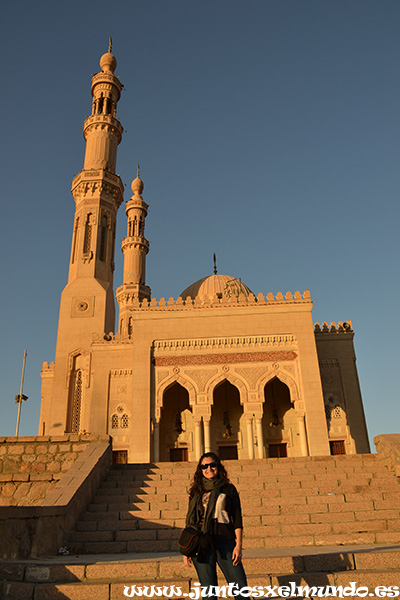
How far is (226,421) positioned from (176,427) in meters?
2.00

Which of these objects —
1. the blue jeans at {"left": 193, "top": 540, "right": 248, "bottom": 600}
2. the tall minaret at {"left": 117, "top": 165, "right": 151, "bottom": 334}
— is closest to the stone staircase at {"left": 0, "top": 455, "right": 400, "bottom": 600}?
the blue jeans at {"left": 193, "top": 540, "right": 248, "bottom": 600}

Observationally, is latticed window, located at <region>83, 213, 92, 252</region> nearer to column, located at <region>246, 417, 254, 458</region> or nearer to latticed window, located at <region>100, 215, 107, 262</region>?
latticed window, located at <region>100, 215, 107, 262</region>

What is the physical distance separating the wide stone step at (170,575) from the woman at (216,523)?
1173 millimetres

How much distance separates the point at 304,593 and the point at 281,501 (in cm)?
410

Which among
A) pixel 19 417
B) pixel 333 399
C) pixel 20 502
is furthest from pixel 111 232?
pixel 20 502

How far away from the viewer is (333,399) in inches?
752

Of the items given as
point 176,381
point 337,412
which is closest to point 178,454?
point 176,381

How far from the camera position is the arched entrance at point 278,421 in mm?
18688

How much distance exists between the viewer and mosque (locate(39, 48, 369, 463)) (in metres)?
17.2

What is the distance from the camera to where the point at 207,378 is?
17.6m

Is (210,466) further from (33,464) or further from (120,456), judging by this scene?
(120,456)

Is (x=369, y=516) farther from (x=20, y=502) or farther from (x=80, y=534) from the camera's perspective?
(x=20, y=502)

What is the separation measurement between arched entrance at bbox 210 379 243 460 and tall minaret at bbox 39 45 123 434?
5.10m

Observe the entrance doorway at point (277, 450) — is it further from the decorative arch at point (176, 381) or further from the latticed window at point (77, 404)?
the latticed window at point (77, 404)
